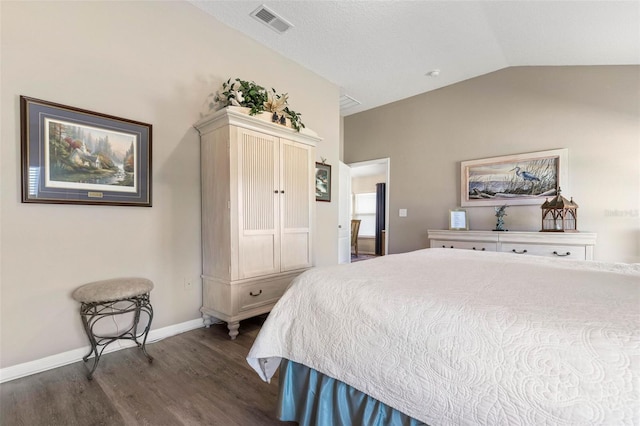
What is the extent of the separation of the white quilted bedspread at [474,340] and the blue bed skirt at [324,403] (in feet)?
0.19

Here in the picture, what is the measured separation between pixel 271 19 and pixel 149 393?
308 centimetres

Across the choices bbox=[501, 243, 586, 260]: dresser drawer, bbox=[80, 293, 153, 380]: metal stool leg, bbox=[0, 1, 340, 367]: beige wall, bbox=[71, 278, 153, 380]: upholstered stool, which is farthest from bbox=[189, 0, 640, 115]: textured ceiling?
bbox=[80, 293, 153, 380]: metal stool leg

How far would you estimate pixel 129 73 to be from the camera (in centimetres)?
218

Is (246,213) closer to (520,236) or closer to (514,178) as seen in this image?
(520,236)

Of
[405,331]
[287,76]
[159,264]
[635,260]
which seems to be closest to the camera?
[405,331]

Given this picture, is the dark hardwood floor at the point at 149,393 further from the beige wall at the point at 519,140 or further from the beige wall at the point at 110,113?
the beige wall at the point at 519,140

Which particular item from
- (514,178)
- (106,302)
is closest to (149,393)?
(106,302)

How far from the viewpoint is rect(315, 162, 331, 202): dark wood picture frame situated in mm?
3834

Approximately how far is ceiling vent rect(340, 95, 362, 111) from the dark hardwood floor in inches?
148

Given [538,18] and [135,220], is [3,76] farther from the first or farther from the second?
[538,18]

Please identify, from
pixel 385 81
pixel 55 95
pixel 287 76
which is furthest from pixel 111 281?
pixel 385 81

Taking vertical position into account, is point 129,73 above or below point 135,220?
above

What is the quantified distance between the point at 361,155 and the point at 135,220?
3666 millimetres

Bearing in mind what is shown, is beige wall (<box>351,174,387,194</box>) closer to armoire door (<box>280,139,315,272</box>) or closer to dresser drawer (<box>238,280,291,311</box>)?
armoire door (<box>280,139,315,272</box>)
